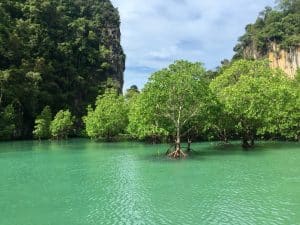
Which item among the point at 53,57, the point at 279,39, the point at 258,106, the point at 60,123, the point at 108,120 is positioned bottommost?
the point at 60,123

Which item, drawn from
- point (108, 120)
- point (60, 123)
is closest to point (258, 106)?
point (108, 120)

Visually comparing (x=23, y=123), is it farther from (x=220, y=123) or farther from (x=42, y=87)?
(x=220, y=123)

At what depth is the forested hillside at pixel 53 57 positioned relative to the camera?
250 ft

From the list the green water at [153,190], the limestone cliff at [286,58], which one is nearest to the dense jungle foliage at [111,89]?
the limestone cliff at [286,58]

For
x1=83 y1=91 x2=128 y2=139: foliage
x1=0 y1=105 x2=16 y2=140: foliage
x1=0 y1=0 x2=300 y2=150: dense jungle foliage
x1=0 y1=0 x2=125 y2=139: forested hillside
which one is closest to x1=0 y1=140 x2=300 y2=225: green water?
x1=0 y1=0 x2=300 y2=150: dense jungle foliage

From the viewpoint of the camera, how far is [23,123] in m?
78.9

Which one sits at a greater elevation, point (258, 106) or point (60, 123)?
point (258, 106)

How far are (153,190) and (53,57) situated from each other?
71926 mm

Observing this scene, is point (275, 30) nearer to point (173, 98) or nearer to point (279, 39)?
point (279, 39)

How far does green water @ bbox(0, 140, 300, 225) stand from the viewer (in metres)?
19.5

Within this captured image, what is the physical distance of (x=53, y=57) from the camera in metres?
92.1

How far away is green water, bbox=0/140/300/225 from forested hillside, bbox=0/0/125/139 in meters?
37.5

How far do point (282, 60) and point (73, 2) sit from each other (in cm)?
5617

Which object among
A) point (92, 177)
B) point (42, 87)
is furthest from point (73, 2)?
point (92, 177)
